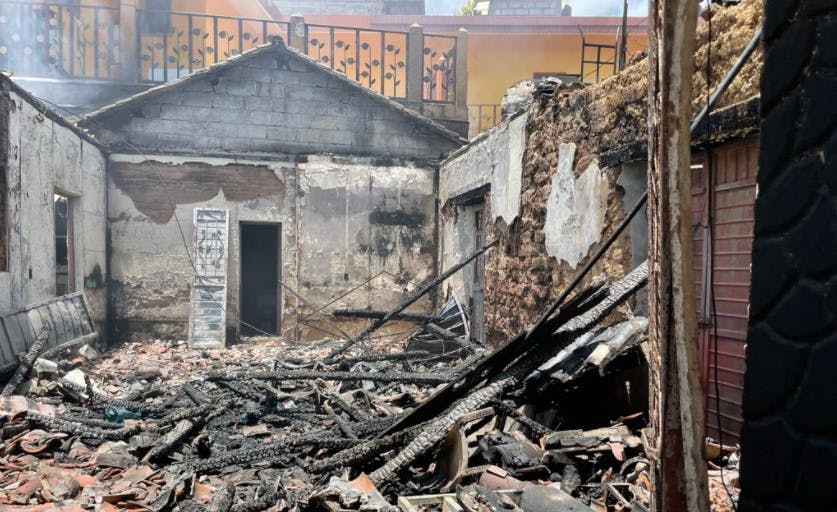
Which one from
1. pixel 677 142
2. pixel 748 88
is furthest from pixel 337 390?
pixel 677 142

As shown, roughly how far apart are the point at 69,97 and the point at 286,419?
11.0m

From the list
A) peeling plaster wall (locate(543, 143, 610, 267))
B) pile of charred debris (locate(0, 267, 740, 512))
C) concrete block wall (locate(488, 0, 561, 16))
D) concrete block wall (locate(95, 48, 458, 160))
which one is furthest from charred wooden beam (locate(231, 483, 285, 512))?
concrete block wall (locate(488, 0, 561, 16))

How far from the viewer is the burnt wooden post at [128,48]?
1300 cm

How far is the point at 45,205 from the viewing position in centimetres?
811

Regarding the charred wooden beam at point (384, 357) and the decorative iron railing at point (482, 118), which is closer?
the charred wooden beam at point (384, 357)

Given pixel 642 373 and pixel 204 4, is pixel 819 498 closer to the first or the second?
pixel 642 373

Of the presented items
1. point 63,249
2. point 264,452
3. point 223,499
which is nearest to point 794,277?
point 223,499

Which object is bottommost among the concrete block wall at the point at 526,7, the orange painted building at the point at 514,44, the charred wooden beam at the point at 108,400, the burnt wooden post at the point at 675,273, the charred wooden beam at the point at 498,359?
the charred wooden beam at the point at 108,400

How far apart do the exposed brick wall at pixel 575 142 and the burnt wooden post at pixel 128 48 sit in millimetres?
9846

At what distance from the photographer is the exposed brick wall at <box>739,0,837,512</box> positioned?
36.5 inches

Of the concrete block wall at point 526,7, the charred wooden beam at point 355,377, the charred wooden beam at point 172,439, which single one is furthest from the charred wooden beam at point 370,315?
the concrete block wall at point 526,7

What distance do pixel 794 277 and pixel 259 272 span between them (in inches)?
600

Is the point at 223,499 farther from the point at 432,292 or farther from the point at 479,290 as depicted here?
the point at 432,292

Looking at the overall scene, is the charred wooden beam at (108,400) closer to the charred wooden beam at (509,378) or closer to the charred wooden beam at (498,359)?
the charred wooden beam at (498,359)
